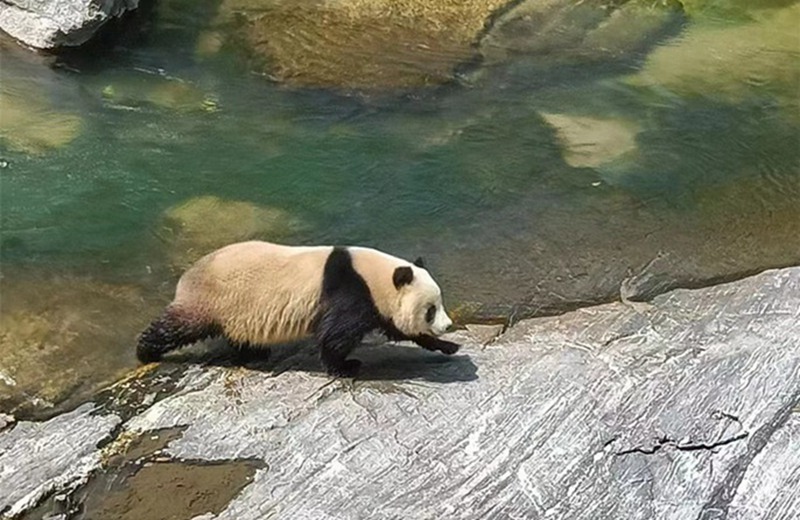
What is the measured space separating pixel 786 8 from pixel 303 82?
276 inches

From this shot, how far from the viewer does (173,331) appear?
21.3ft

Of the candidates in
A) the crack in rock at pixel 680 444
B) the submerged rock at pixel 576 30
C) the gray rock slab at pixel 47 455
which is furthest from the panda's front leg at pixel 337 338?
the submerged rock at pixel 576 30

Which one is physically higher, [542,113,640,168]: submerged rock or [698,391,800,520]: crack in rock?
[698,391,800,520]: crack in rock

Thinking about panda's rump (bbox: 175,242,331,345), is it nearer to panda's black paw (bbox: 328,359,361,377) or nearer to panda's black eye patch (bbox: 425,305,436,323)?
panda's black paw (bbox: 328,359,361,377)

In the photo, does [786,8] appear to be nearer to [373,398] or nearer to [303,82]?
[303,82]

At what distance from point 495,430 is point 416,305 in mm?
979

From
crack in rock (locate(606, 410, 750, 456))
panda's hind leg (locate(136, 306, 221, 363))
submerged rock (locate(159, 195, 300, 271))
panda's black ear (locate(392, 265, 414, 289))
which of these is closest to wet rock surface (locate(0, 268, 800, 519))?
crack in rock (locate(606, 410, 750, 456))

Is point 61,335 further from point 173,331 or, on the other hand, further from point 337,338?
point 337,338

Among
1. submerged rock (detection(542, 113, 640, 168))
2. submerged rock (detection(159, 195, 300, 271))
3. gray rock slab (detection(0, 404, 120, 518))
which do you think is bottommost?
submerged rock (detection(159, 195, 300, 271))

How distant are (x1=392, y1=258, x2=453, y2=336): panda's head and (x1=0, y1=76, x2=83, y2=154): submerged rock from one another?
4.42 metres

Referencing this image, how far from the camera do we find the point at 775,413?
609 cm

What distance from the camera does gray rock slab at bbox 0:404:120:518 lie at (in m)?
5.33

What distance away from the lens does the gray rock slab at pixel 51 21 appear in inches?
→ 442

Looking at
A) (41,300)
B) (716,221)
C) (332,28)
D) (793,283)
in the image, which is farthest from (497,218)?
(332,28)
